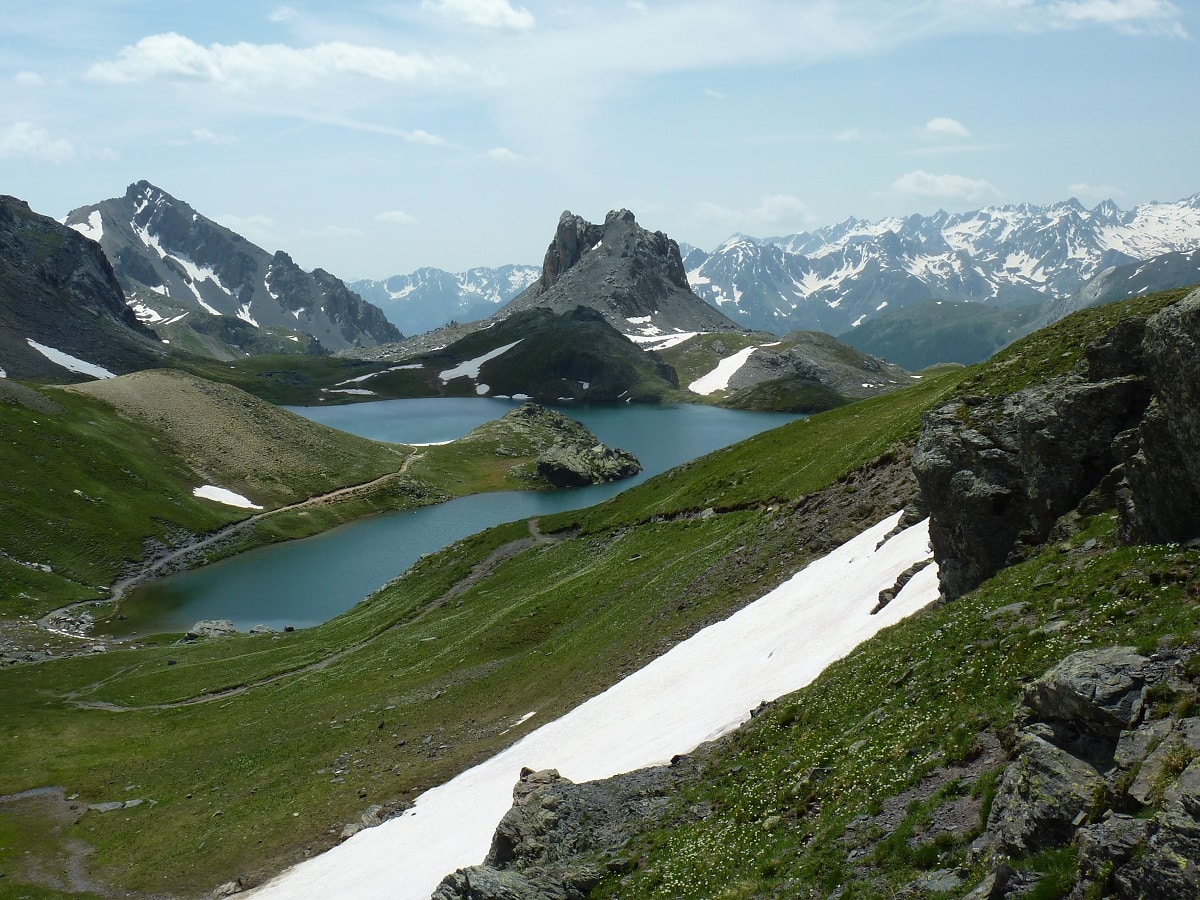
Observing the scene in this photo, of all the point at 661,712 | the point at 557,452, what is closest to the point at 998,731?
the point at 661,712

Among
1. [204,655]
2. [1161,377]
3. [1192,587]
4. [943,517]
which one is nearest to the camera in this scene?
[1192,587]

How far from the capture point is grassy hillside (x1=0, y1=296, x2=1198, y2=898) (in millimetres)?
17328

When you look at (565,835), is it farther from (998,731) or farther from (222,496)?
(222,496)

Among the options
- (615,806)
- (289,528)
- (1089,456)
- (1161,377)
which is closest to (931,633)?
(1089,456)

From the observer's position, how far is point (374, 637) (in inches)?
2527

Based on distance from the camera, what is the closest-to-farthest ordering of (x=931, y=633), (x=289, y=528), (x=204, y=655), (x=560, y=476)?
(x=931, y=633) < (x=204, y=655) < (x=289, y=528) < (x=560, y=476)

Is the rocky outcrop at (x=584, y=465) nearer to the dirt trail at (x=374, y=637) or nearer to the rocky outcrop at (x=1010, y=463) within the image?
the dirt trail at (x=374, y=637)

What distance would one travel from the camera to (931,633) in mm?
21984

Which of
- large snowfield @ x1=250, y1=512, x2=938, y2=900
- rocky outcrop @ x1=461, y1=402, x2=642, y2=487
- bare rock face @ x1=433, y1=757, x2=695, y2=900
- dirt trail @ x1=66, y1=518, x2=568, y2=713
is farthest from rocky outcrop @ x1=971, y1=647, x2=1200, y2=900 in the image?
rocky outcrop @ x1=461, y1=402, x2=642, y2=487

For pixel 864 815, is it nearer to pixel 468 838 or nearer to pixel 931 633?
pixel 931 633

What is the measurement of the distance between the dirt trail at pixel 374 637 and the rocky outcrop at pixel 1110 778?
51.8 meters

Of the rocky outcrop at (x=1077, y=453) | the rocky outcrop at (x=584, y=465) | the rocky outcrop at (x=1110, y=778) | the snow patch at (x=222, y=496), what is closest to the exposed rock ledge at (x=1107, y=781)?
the rocky outcrop at (x=1110, y=778)

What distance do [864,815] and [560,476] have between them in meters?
135

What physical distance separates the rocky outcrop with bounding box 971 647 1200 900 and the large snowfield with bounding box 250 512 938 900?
553 inches
